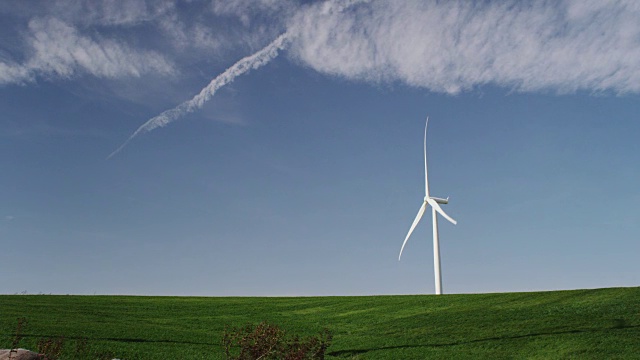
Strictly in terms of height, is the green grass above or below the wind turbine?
below

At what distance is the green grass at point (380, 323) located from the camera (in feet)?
80.5

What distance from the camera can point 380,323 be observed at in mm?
32281

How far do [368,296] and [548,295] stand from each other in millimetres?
12948

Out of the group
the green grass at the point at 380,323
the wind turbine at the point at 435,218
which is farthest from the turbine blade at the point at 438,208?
the green grass at the point at 380,323

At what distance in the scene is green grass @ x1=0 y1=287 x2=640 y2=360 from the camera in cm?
2455

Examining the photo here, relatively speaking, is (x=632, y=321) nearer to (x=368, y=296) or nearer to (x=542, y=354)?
(x=542, y=354)

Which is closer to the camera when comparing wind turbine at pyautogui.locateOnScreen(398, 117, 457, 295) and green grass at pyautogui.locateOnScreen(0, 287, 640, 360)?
green grass at pyautogui.locateOnScreen(0, 287, 640, 360)

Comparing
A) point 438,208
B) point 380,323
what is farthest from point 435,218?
point 380,323

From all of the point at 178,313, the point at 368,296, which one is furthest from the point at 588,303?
the point at 178,313

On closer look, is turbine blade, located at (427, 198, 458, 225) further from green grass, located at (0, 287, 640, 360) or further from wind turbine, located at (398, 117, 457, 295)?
green grass, located at (0, 287, 640, 360)

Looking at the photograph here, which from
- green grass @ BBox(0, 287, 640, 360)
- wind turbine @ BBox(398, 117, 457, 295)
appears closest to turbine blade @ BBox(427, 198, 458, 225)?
wind turbine @ BBox(398, 117, 457, 295)

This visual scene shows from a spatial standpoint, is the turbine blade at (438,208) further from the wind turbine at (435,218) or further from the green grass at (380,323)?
the green grass at (380,323)

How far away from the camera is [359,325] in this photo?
106 feet

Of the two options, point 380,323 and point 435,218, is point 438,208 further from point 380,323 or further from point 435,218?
point 380,323
